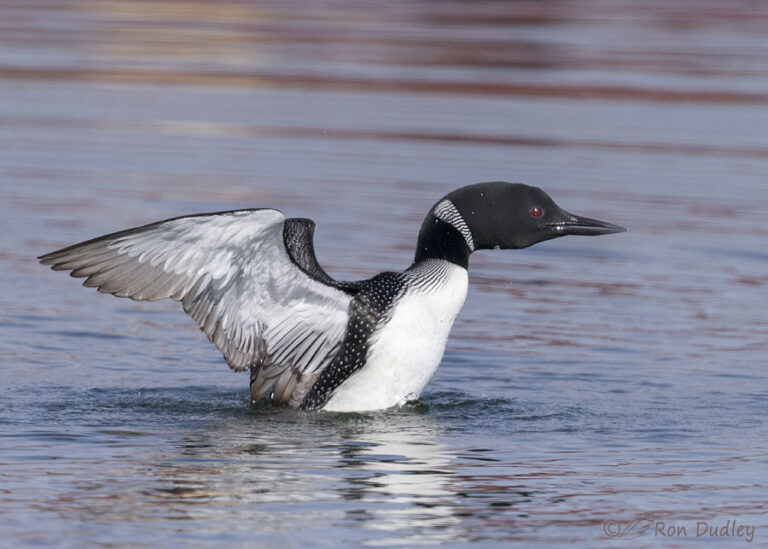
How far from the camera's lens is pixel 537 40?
70.2 feet

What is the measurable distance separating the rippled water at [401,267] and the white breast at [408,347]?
3.7 inches

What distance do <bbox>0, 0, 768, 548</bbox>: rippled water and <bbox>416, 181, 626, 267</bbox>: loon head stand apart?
2.28 ft

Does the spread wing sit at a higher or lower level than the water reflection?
higher

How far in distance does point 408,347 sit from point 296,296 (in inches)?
19.9

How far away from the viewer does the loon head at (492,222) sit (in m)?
7.05

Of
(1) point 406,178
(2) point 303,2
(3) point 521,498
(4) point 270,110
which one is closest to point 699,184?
(1) point 406,178

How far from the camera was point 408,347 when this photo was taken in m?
6.68

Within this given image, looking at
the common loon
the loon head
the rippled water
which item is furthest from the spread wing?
the loon head

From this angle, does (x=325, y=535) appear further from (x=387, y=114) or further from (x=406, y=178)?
(x=387, y=114)

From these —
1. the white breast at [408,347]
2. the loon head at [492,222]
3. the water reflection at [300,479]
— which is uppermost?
the loon head at [492,222]
